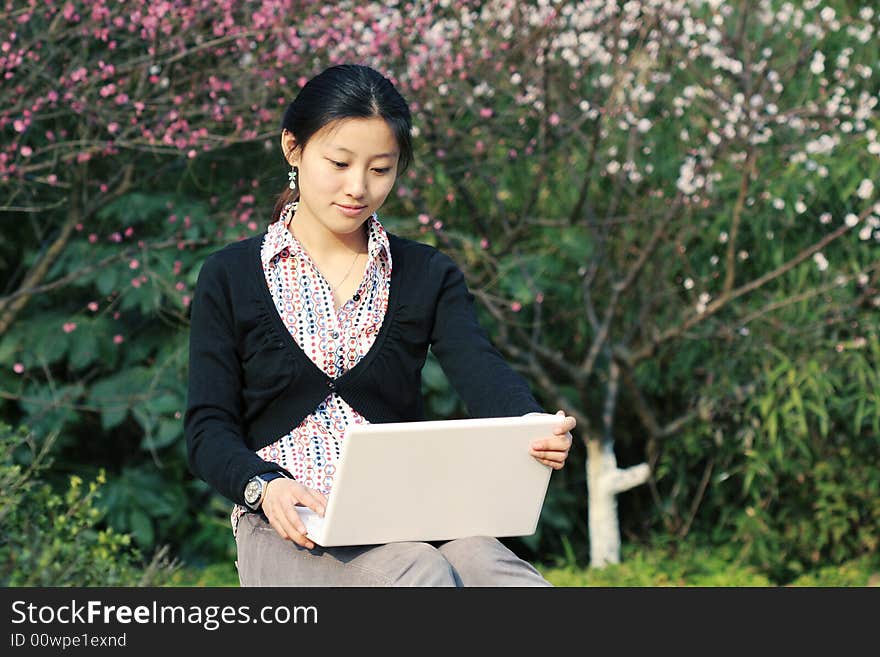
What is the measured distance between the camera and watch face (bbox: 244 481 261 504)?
1.93 m

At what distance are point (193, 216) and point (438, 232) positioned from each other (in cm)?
76

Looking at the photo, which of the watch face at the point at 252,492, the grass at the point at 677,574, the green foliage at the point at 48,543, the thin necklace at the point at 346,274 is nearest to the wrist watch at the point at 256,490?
the watch face at the point at 252,492

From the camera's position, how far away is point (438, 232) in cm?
416

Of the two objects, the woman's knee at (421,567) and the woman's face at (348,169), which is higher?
the woman's face at (348,169)

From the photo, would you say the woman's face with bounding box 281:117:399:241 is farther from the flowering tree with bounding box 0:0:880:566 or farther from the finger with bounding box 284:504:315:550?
the flowering tree with bounding box 0:0:880:566

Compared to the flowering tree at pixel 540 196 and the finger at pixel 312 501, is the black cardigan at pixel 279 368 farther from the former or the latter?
the flowering tree at pixel 540 196

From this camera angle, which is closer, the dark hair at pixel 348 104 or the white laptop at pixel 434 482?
the white laptop at pixel 434 482

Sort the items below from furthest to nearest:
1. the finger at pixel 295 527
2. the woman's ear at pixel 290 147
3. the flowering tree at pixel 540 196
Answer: the flowering tree at pixel 540 196 < the woman's ear at pixel 290 147 < the finger at pixel 295 527

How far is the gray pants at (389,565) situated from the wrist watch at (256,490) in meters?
0.08

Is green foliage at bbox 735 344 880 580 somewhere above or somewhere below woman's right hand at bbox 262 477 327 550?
below

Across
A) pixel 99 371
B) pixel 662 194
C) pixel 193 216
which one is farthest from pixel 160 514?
pixel 662 194

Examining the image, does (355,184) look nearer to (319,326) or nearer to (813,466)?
(319,326)

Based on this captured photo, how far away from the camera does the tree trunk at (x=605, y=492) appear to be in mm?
4578

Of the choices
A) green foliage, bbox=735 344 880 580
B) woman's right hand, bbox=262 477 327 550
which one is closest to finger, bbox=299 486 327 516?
woman's right hand, bbox=262 477 327 550
